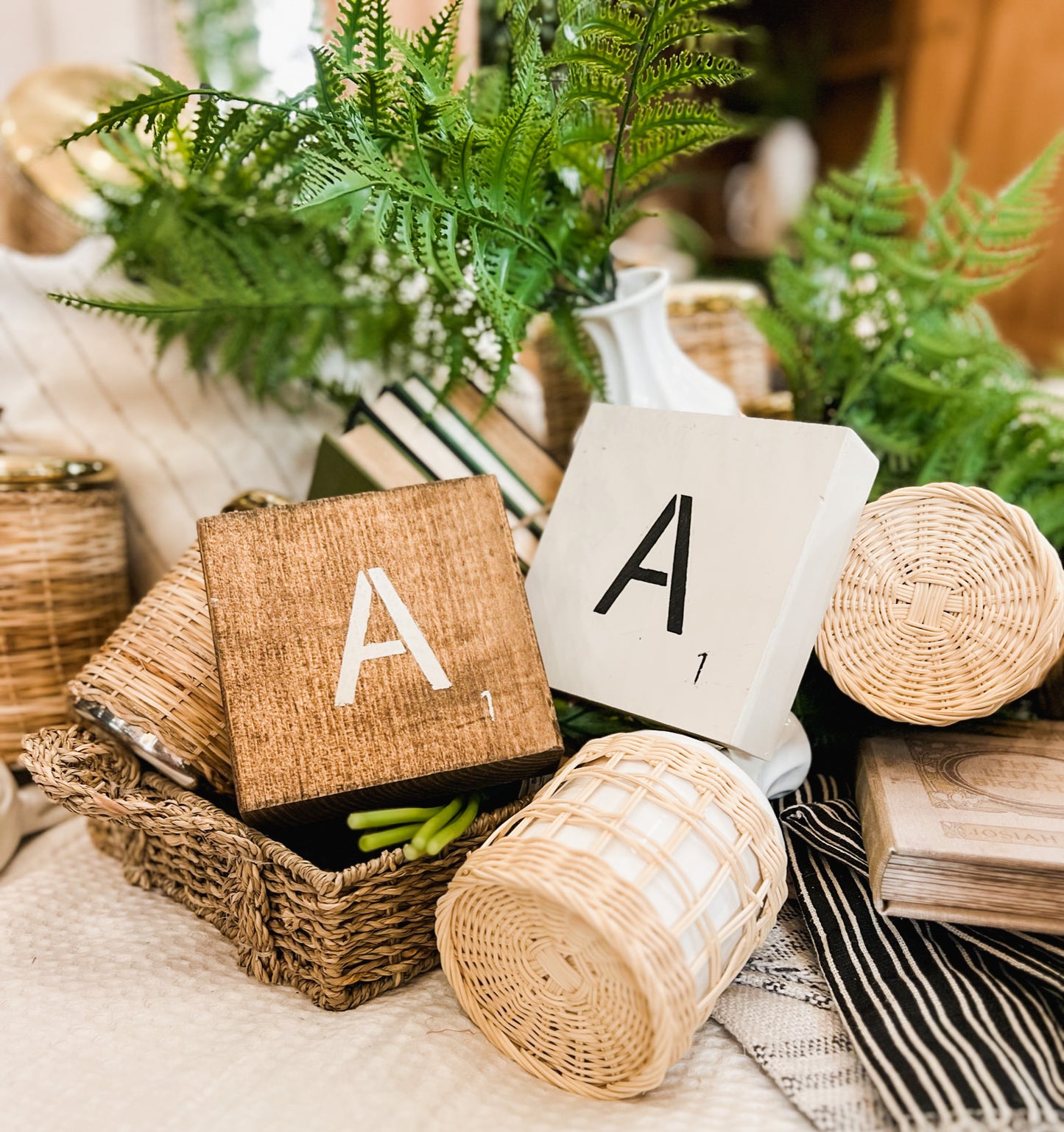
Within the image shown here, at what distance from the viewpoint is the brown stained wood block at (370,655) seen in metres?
0.65

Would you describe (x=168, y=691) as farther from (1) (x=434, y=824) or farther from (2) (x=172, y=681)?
(1) (x=434, y=824)

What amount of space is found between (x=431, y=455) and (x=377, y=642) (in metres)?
0.30

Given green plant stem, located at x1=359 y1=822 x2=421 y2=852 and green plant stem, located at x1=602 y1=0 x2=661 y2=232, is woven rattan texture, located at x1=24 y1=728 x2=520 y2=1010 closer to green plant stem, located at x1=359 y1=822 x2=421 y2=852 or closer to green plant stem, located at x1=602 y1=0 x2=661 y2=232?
green plant stem, located at x1=359 y1=822 x2=421 y2=852

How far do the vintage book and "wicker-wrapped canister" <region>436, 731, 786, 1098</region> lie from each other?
0.08 metres

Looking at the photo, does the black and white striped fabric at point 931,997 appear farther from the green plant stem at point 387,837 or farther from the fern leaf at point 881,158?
the fern leaf at point 881,158

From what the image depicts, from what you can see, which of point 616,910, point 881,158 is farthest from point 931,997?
point 881,158

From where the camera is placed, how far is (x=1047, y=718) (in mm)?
871

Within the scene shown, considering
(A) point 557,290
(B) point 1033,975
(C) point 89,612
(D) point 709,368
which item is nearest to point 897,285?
(D) point 709,368

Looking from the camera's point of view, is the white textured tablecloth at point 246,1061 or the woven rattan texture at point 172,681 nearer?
the white textured tablecloth at point 246,1061

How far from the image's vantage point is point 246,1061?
2.03ft

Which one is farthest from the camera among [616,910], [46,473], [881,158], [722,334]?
[722,334]

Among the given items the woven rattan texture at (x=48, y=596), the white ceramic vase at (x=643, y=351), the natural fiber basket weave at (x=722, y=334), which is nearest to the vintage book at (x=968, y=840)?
the white ceramic vase at (x=643, y=351)

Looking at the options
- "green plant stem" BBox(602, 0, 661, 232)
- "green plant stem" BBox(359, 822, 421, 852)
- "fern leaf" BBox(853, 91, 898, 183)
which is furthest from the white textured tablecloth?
"fern leaf" BBox(853, 91, 898, 183)

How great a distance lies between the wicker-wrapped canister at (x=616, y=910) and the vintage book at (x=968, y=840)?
8 cm
